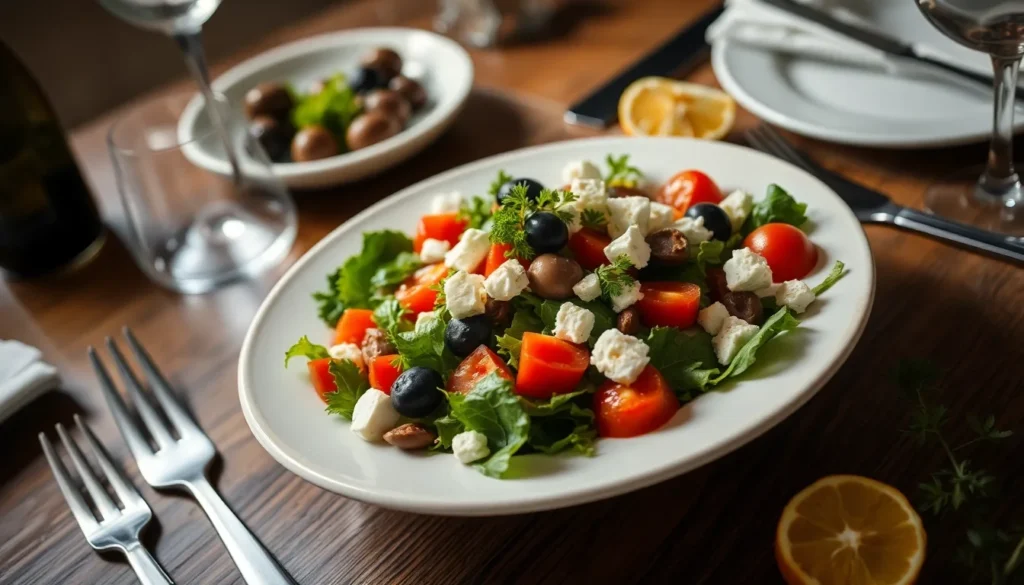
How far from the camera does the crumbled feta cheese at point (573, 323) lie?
3.36 feet

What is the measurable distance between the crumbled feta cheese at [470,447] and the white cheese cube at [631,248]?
29cm

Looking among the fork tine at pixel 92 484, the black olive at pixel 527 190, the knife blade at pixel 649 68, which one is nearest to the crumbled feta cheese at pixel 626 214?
the black olive at pixel 527 190

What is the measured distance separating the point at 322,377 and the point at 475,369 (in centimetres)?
23

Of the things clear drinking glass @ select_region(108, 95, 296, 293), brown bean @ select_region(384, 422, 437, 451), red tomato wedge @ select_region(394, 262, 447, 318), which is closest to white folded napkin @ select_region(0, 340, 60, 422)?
clear drinking glass @ select_region(108, 95, 296, 293)

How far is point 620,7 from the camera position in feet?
7.52

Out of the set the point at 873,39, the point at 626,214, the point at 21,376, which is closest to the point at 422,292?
the point at 626,214

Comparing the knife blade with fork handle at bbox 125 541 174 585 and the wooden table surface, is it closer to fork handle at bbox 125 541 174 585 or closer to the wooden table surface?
the wooden table surface

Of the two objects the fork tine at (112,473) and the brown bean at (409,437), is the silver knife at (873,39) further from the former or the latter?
the fork tine at (112,473)

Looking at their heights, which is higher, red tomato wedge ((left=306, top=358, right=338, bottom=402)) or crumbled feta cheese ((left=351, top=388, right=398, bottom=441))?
crumbled feta cheese ((left=351, top=388, right=398, bottom=441))

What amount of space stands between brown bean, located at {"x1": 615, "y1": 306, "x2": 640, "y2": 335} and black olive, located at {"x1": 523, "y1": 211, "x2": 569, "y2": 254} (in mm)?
124

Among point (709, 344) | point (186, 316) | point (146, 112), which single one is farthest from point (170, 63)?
point (709, 344)

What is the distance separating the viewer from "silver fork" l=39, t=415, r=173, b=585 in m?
1.08

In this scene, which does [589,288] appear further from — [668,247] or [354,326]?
[354,326]

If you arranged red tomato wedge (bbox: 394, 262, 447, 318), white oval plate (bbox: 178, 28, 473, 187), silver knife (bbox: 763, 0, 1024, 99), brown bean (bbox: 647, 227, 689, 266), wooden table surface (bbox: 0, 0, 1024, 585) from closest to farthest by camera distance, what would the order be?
wooden table surface (bbox: 0, 0, 1024, 585) → brown bean (bbox: 647, 227, 689, 266) → red tomato wedge (bbox: 394, 262, 447, 318) → silver knife (bbox: 763, 0, 1024, 99) → white oval plate (bbox: 178, 28, 473, 187)
